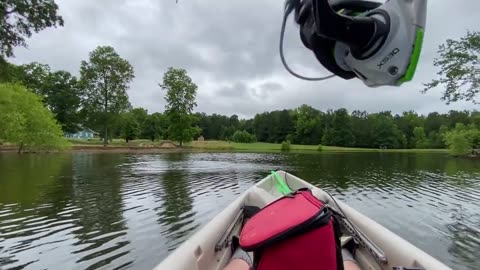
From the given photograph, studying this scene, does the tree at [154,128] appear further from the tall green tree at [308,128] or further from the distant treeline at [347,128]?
the tall green tree at [308,128]

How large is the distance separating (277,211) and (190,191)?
12.5 m

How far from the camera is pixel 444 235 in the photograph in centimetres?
875

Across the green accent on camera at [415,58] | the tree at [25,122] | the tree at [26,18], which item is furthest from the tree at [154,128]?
the green accent on camera at [415,58]

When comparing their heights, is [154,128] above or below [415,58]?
above

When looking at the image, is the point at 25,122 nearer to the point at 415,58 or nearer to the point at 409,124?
the point at 415,58

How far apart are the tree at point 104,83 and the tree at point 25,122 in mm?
11103

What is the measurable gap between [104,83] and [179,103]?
1205cm

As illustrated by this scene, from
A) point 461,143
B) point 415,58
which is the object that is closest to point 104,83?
point 461,143

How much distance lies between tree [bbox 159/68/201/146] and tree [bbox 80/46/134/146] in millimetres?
7794

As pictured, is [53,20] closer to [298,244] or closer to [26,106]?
[298,244]

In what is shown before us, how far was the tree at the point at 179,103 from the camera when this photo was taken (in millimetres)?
57000

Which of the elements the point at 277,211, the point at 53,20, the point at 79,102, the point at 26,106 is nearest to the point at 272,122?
the point at 79,102

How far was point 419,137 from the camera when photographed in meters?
86.9

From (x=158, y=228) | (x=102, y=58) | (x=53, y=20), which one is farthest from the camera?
(x=102, y=58)
